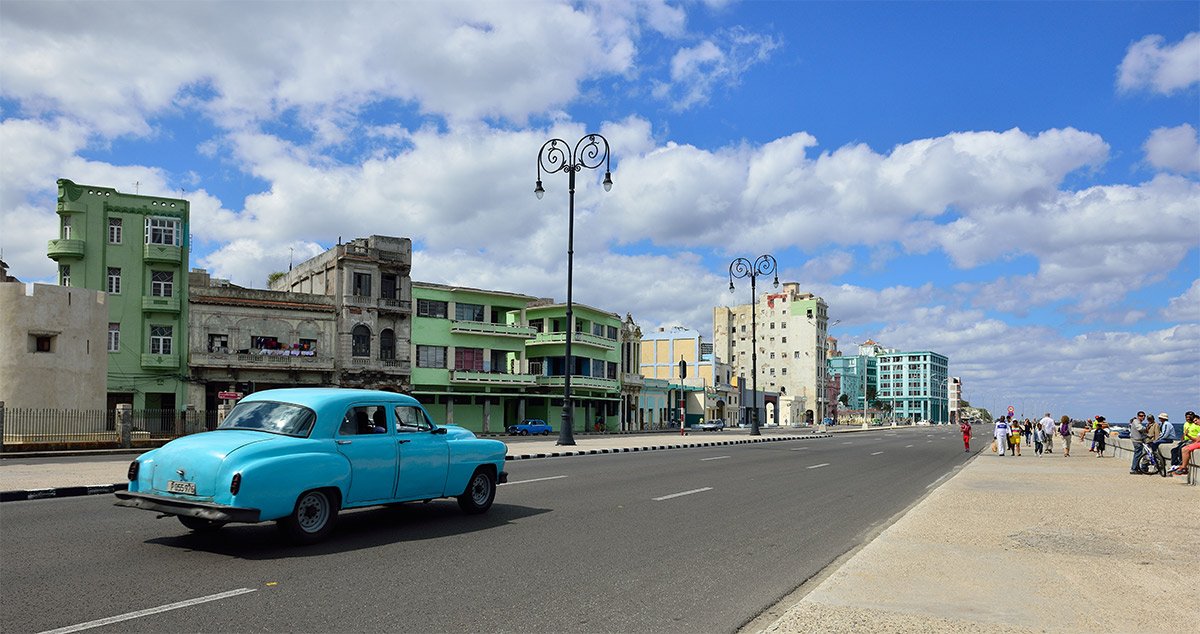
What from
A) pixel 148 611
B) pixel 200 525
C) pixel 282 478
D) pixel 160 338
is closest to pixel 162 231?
pixel 160 338

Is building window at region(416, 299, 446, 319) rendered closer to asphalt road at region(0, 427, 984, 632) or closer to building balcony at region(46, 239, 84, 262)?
building balcony at region(46, 239, 84, 262)

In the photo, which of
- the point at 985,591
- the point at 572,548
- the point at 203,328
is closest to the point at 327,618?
the point at 572,548

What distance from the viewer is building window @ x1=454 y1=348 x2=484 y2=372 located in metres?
60.4

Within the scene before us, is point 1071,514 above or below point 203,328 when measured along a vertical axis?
below

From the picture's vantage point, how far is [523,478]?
679 inches

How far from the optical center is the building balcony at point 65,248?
152 ft

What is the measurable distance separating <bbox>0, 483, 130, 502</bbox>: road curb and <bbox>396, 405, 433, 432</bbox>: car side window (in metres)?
6.07

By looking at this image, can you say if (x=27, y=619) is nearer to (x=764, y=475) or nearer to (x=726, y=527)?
(x=726, y=527)

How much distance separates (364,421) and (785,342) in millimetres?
144231

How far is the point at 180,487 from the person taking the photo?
8.44 metres

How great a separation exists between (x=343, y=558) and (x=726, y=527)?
5.05 metres

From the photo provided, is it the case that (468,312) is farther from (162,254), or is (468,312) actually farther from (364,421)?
(364,421)

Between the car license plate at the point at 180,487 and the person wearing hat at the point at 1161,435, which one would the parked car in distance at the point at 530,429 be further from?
the car license plate at the point at 180,487

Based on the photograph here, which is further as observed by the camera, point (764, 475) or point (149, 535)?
point (764, 475)
